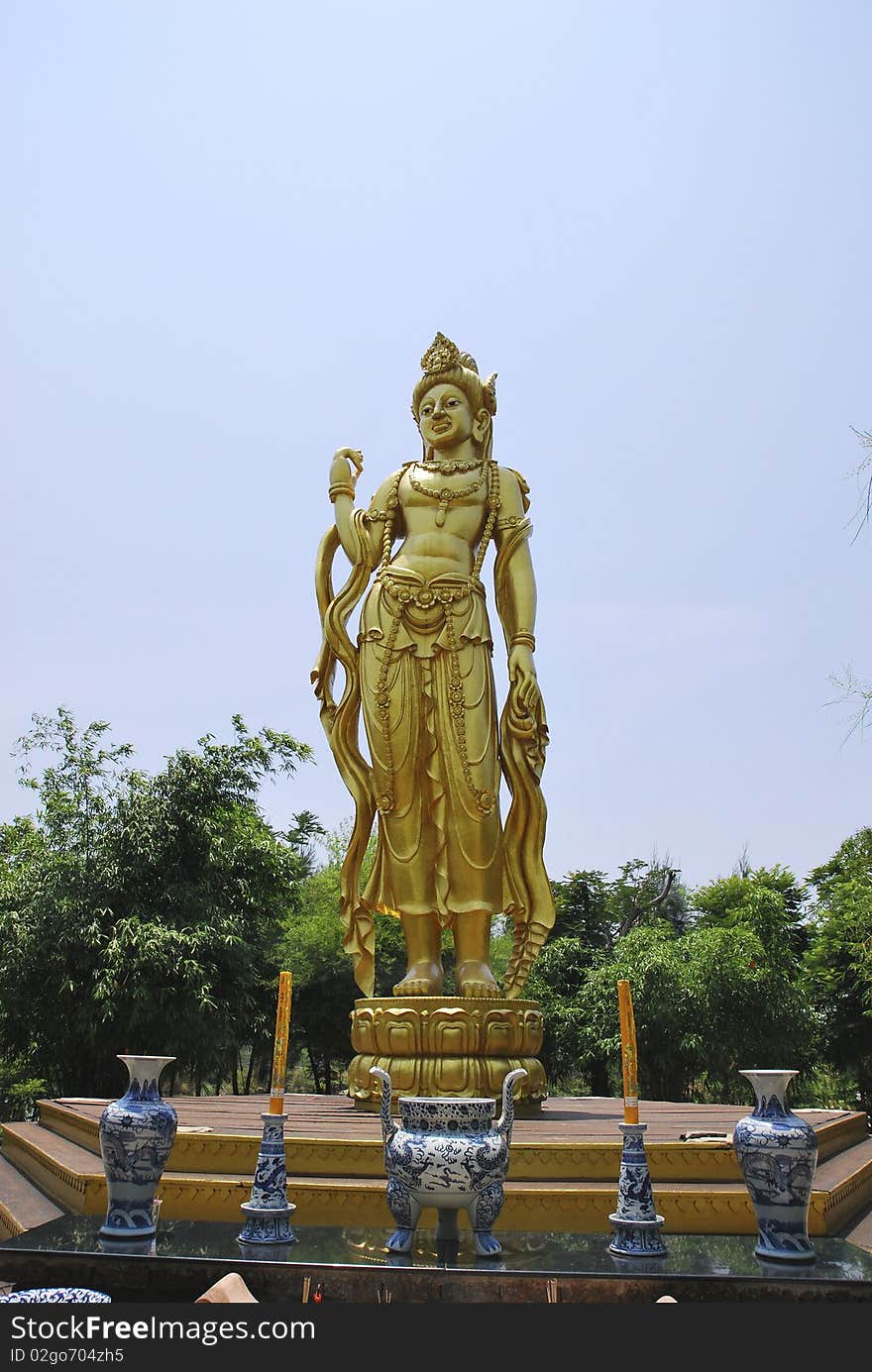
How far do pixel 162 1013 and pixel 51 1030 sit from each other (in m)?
1.52

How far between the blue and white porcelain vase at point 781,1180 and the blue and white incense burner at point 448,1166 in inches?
29.8

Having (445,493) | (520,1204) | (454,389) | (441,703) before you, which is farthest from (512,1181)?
(454,389)

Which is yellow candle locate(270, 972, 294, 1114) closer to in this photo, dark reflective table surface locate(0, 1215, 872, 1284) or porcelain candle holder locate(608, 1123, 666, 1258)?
dark reflective table surface locate(0, 1215, 872, 1284)

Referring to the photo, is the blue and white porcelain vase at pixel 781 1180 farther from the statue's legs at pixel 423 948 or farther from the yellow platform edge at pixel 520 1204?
the statue's legs at pixel 423 948

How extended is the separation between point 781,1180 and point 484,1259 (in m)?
0.92

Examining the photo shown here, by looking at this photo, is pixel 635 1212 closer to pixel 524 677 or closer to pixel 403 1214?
pixel 403 1214

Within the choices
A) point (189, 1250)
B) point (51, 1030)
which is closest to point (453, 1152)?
point (189, 1250)

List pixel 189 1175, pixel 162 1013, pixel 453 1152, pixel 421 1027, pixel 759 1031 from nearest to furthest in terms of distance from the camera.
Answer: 1. pixel 453 1152
2. pixel 189 1175
3. pixel 421 1027
4. pixel 162 1013
5. pixel 759 1031

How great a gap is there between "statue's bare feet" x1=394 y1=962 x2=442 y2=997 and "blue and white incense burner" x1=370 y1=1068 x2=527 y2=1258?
2.44 metres

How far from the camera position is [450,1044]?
5.18 m

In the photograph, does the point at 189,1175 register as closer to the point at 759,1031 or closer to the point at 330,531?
the point at 330,531

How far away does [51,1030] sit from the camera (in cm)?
1215

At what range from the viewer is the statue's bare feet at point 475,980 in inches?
222

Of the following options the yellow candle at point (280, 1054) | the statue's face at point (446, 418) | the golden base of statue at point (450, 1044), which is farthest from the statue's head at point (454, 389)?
the yellow candle at point (280, 1054)
